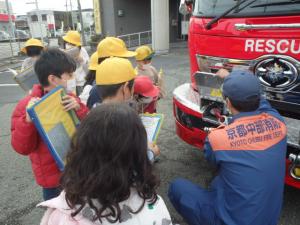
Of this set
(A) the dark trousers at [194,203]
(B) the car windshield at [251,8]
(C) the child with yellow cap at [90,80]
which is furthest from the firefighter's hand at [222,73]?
(C) the child with yellow cap at [90,80]

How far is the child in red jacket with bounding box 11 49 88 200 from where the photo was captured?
1755mm

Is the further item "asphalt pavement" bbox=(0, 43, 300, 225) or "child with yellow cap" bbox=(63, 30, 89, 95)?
"child with yellow cap" bbox=(63, 30, 89, 95)

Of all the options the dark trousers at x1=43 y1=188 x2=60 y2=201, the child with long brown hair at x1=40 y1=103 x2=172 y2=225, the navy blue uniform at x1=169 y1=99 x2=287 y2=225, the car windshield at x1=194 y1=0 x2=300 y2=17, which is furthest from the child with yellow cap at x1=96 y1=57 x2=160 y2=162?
the car windshield at x1=194 y1=0 x2=300 y2=17

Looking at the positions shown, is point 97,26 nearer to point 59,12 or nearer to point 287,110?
point 287,110

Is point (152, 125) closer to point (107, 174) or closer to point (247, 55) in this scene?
point (107, 174)

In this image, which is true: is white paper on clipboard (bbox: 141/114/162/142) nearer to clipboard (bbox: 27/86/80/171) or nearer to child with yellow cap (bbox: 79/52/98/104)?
clipboard (bbox: 27/86/80/171)

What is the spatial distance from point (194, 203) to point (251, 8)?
5.40 ft

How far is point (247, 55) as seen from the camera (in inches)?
94.8

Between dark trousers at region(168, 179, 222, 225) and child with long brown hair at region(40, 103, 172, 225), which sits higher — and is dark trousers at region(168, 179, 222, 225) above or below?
below

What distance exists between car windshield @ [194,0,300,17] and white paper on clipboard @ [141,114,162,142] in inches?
47.9

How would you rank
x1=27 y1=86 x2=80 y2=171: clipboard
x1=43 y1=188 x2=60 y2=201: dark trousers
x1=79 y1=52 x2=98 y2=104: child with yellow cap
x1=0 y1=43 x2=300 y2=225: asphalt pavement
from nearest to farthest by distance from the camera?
x1=27 y1=86 x2=80 y2=171: clipboard, x1=43 y1=188 x2=60 y2=201: dark trousers, x1=79 y1=52 x2=98 y2=104: child with yellow cap, x1=0 y1=43 x2=300 y2=225: asphalt pavement

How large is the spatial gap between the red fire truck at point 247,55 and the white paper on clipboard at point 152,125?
2.71ft

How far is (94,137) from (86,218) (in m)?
0.33

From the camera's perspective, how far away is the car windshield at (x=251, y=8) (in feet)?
7.37
